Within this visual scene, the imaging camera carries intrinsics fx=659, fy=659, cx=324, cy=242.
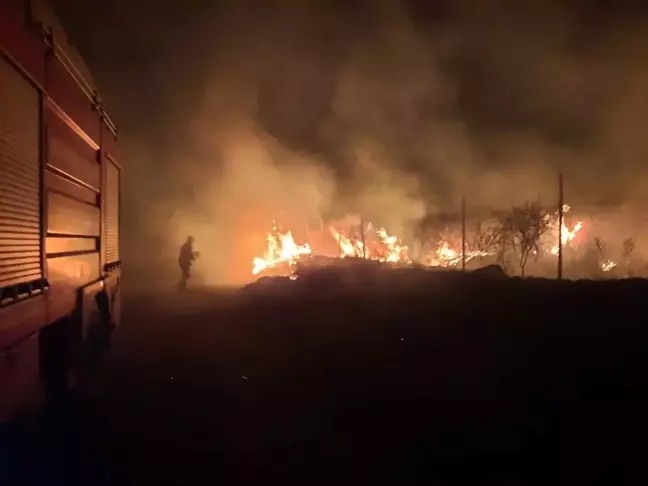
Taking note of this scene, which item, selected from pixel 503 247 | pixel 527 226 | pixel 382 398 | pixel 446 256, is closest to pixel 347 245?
pixel 446 256

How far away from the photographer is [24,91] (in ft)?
12.4

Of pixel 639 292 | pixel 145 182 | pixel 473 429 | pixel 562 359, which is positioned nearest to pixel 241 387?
pixel 473 429

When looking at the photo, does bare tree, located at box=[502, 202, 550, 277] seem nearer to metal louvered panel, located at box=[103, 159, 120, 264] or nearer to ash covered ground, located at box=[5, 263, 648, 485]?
ash covered ground, located at box=[5, 263, 648, 485]

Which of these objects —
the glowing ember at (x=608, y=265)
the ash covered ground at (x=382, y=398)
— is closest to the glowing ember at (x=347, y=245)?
the glowing ember at (x=608, y=265)

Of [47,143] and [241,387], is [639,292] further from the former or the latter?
[47,143]

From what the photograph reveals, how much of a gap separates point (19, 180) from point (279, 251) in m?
22.1

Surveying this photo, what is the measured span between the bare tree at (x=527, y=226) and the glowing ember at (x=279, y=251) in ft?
26.6

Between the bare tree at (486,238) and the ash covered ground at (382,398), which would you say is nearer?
the ash covered ground at (382,398)

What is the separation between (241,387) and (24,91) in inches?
167

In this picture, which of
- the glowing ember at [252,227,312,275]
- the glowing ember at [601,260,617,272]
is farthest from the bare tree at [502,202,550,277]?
the glowing ember at [252,227,312,275]

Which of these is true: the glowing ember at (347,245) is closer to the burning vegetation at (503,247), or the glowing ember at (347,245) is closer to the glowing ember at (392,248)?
the burning vegetation at (503,247)

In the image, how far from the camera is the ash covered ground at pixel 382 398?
468cm

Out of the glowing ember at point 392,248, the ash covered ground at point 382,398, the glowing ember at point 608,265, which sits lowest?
the ash covered ground at point 382,398

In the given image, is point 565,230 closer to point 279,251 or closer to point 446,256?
point 446,256
